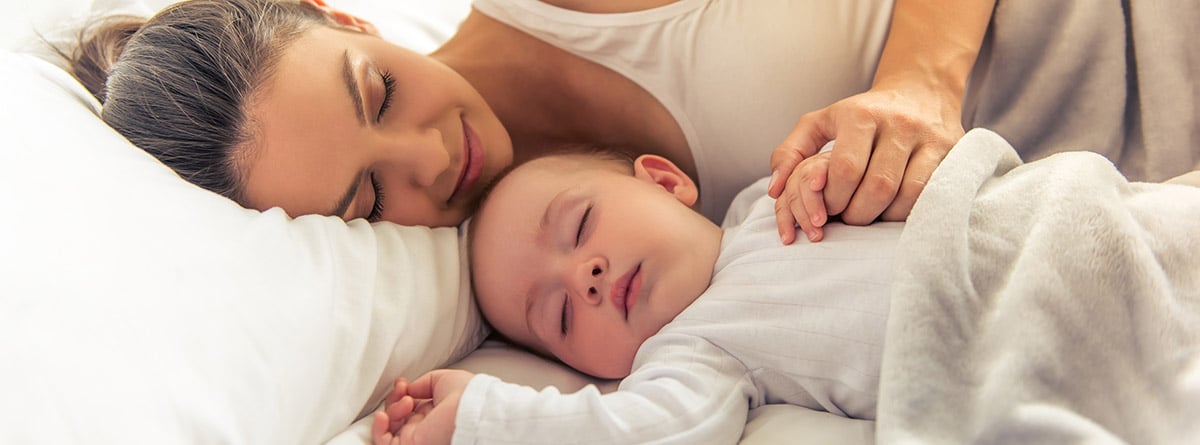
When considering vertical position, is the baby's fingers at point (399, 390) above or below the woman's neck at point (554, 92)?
below

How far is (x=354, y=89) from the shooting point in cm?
110

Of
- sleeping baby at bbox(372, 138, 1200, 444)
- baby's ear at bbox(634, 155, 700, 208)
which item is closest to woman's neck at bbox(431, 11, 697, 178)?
baby's ear at bbox(634, 155, 700, 208)

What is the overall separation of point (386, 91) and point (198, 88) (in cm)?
23

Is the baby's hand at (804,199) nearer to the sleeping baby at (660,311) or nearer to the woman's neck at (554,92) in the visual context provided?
the sleeping baby at (660,311)

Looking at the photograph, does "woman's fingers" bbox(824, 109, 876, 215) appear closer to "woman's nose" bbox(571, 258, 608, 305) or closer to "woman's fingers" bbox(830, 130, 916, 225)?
"woman's fingers" bbox(830, 130, 916, 225)

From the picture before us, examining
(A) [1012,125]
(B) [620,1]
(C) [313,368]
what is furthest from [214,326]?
(A) [1012,125]

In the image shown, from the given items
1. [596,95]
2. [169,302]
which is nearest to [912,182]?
[596,95]

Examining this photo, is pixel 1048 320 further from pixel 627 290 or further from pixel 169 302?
pixel 169 302

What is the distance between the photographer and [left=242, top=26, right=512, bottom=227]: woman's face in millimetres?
1067

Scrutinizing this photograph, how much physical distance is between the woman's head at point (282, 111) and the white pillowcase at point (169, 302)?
63 millimetres

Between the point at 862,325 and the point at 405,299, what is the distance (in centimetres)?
51

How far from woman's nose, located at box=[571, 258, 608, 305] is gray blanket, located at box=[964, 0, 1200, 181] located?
0.72 meters

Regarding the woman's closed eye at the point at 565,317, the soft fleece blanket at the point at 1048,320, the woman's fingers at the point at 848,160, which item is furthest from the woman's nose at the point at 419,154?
the soft fleece blanket at the point at 1048,320

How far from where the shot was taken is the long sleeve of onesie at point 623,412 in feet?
2.76
